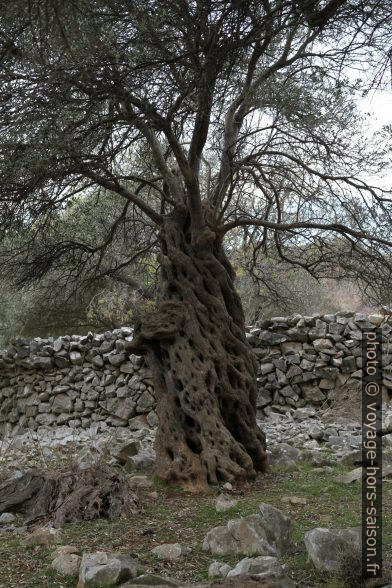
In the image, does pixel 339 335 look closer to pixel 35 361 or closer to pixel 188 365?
pixel 188 365

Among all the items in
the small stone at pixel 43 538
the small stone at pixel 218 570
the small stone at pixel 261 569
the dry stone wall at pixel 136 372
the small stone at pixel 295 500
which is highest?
the dry stone wall at pixel 136 372

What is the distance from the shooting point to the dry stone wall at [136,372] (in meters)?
10.7

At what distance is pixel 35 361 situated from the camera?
1214cm

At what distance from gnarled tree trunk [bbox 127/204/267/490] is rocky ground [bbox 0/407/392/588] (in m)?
0.29

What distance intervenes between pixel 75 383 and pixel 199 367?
6.11m

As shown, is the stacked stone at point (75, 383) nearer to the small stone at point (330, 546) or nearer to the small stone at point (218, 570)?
the small stone at point (218, 570)

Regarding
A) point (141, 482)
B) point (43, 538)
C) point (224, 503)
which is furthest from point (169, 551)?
point (141, 482)

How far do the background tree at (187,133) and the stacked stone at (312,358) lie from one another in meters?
2.68

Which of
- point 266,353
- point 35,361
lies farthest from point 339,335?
point 35,361

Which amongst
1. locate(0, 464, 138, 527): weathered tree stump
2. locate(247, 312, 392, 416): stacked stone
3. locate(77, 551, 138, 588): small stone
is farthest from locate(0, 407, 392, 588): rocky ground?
locate(247, 312, 392, 416): stacked stone

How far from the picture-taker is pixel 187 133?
23.9 ft

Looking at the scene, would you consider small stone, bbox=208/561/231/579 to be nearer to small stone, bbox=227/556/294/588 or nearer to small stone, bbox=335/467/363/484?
small stone, bbox=227/556/294/588

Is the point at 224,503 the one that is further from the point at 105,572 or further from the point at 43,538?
the point at 105,572

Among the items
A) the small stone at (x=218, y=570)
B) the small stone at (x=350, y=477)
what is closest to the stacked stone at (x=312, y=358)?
the small stone at (x=350, y=477)
